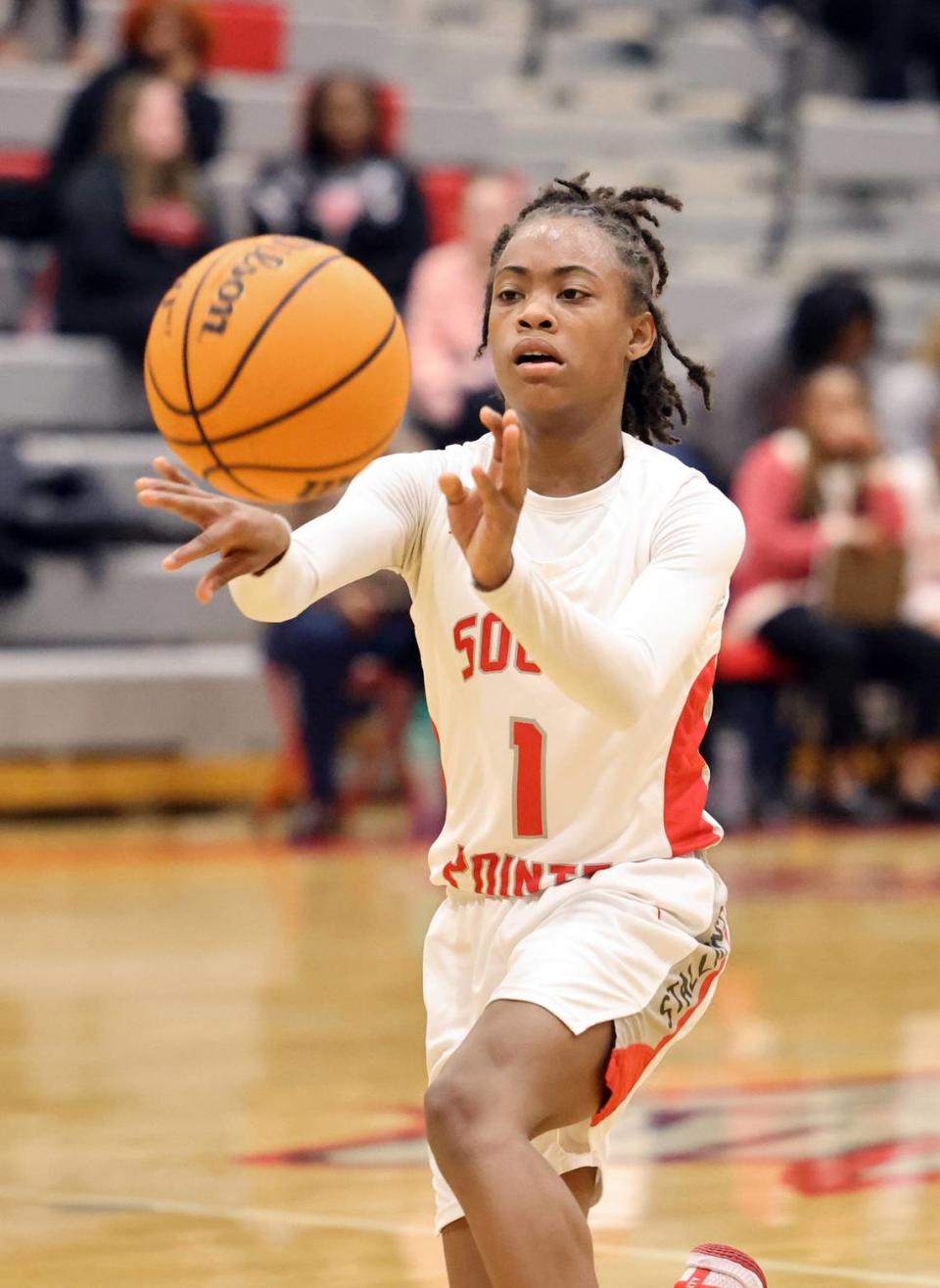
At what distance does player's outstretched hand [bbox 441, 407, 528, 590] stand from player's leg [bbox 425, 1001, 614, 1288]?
519 millimetres

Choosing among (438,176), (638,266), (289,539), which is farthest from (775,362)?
(289,539)

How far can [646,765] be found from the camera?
3.02 m

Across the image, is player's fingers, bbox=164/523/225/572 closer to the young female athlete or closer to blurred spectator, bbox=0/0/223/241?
the young female athlete

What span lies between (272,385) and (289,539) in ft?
3.83

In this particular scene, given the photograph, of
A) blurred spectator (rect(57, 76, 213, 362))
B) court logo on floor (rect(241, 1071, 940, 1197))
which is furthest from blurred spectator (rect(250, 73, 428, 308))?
court logo on floor (rect(241, 1071, 940, 1197))

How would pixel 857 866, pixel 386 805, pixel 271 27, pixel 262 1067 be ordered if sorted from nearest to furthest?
1. pixel 262 1067
2. pixel 857 866
3. pixel 386 805
4. pixel 271 27

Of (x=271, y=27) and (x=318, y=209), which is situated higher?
(x=271, y=27)

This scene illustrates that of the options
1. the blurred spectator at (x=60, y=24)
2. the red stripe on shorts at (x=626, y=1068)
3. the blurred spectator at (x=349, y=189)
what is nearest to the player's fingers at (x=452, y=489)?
the red stripe on shorts at (x=626, y=1068)

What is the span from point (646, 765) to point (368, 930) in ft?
13.5

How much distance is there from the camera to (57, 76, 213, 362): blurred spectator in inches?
388

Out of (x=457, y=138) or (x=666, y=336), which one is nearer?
(x=666, y=336)

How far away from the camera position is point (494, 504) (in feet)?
8.50

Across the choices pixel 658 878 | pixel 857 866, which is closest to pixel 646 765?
pixel 658 878

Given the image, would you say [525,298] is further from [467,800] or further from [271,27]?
[271,27]
